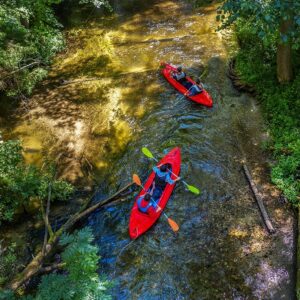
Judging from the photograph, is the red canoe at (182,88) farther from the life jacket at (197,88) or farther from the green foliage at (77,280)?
the green foliage at (77,280)

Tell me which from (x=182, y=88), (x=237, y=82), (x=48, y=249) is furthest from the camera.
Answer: (x=182, y=88)

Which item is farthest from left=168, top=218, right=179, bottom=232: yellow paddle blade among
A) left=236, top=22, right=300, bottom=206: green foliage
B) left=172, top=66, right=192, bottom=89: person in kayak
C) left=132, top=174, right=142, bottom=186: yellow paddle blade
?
left=172, top=66, right=192, bottom=89: person in kayak

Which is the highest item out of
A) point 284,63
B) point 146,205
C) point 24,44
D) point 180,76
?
point 24,44

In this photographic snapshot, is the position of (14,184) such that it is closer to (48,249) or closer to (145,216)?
(48,249)

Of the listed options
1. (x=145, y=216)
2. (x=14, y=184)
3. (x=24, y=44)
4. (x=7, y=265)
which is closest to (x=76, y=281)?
(x=7, y=265)

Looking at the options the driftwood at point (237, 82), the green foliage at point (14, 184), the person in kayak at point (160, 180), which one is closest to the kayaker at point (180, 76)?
the driftwood at point (237, 82)

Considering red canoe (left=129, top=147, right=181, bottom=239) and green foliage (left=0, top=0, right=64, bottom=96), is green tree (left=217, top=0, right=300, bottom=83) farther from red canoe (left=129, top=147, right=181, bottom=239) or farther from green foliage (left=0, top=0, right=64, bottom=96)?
green foliage (left=0, top=0, right=64, bottom=96)
